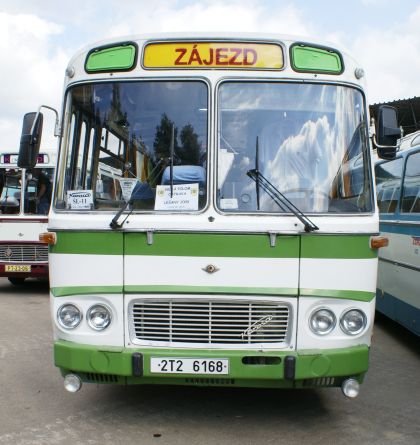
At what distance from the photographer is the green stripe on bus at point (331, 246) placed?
4.50 m

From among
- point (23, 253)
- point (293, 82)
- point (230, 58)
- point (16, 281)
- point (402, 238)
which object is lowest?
point (16, 281)

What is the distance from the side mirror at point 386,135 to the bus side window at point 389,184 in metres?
3.32

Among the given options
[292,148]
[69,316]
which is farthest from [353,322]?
[69,316]

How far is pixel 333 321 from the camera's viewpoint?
4.55 m

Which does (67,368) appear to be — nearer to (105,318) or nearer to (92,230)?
(105,318)

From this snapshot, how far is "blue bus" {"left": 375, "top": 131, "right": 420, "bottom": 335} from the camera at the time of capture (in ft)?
24.2

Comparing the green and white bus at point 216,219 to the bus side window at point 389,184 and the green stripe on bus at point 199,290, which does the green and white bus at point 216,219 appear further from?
the bus side window at point 389,184

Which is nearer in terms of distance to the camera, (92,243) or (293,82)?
(92,243)

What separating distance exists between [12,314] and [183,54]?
6.91 m

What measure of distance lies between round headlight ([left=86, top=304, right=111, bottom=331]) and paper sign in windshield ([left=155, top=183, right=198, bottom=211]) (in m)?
0.85

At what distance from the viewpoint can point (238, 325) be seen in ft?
14.7

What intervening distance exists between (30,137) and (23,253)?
308 inches

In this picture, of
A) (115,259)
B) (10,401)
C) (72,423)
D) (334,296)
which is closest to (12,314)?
(10,401)

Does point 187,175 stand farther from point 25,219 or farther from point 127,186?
point 25,219
